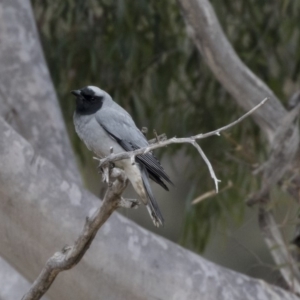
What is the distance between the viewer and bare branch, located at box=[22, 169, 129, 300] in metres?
1.52

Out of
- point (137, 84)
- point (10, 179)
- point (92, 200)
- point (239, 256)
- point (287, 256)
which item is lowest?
point (239, 256)

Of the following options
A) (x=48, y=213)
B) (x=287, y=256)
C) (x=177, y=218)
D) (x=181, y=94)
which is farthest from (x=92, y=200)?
Answer: (x=177, y=218)

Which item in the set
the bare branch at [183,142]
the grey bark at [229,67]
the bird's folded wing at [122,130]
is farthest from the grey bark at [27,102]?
the bare branch at [183,142]

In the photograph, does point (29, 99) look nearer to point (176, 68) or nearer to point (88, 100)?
point (88, 100)

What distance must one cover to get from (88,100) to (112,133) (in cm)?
16

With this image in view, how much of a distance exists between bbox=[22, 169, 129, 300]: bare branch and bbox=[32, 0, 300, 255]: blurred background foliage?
5.65 feet

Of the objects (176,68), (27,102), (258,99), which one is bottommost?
(176,68)

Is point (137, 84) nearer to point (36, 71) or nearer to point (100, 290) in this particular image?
point (36, 71)

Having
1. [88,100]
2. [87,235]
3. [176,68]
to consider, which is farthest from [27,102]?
[87,235]

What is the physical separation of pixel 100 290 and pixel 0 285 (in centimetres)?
70

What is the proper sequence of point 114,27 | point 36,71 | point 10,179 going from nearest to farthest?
point 10,179 < point 36,71 < point 114,27

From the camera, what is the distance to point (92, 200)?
Result: 2.39m

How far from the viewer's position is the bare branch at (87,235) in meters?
1.52

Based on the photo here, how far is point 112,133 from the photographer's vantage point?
81.9 inches
